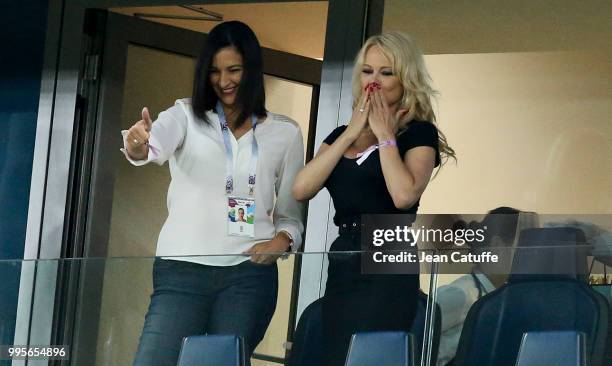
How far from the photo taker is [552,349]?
4.21 metres

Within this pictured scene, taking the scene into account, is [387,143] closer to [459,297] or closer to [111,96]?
[459,297]

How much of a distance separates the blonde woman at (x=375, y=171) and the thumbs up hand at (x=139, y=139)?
61 centimetres

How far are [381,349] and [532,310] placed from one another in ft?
1.63

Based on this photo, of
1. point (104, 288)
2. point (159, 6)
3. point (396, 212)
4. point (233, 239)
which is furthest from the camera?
point (159, 6)

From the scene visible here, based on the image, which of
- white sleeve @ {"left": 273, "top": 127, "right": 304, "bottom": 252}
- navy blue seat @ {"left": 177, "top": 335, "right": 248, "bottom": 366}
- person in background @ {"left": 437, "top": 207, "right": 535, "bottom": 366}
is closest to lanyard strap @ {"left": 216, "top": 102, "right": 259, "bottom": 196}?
white sleeve @ {"left": 273, "top": 127, "right": 304, "bottom": 252}

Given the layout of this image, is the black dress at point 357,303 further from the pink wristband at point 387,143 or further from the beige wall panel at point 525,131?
the beige wall panel at point 525,131

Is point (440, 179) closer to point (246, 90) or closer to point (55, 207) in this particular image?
point (246, 90)

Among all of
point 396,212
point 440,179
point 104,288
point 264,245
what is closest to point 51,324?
point 104,288

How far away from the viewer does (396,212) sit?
17.8 ft

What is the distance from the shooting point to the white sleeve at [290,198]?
5.78 m

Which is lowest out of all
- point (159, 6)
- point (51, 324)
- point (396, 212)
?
point (51, 324)

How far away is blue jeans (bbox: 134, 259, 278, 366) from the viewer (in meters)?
4.86

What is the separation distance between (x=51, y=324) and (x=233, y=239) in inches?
42.4

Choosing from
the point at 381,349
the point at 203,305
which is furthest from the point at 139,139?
the point at 381,349
